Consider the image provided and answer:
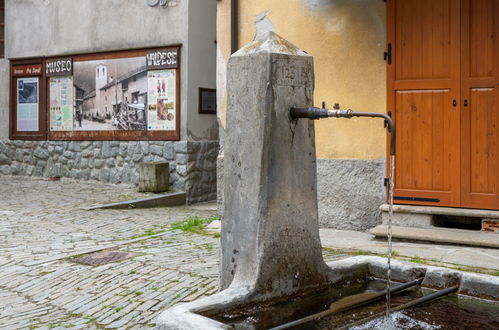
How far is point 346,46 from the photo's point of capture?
7699mm

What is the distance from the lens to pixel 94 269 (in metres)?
5.54

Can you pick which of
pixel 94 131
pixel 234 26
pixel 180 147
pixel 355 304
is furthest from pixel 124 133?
pixel 355 304

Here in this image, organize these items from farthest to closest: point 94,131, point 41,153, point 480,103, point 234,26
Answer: point 41,153
point 94,131
point 234,26
point 480,103

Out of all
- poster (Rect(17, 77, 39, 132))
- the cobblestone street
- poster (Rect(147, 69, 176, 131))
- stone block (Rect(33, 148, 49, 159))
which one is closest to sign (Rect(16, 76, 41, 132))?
poster (Rect(17, 77, 39, 132))

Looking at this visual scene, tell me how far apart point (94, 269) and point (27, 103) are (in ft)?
32.8

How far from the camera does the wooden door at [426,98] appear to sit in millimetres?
7043

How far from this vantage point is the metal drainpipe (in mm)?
8477

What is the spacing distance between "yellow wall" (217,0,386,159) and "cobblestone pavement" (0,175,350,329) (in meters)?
2.06

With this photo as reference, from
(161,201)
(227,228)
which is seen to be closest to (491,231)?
(227,228)

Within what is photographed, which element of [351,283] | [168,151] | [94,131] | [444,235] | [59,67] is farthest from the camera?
[59,67]

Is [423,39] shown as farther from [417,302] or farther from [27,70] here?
[27,70]

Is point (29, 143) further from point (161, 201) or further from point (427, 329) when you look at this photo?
point (427, 329)

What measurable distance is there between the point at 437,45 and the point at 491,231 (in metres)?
2.26

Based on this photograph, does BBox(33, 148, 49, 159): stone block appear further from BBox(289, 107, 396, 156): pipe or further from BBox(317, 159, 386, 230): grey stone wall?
BBox(289, 107, 396, 156): pipe
